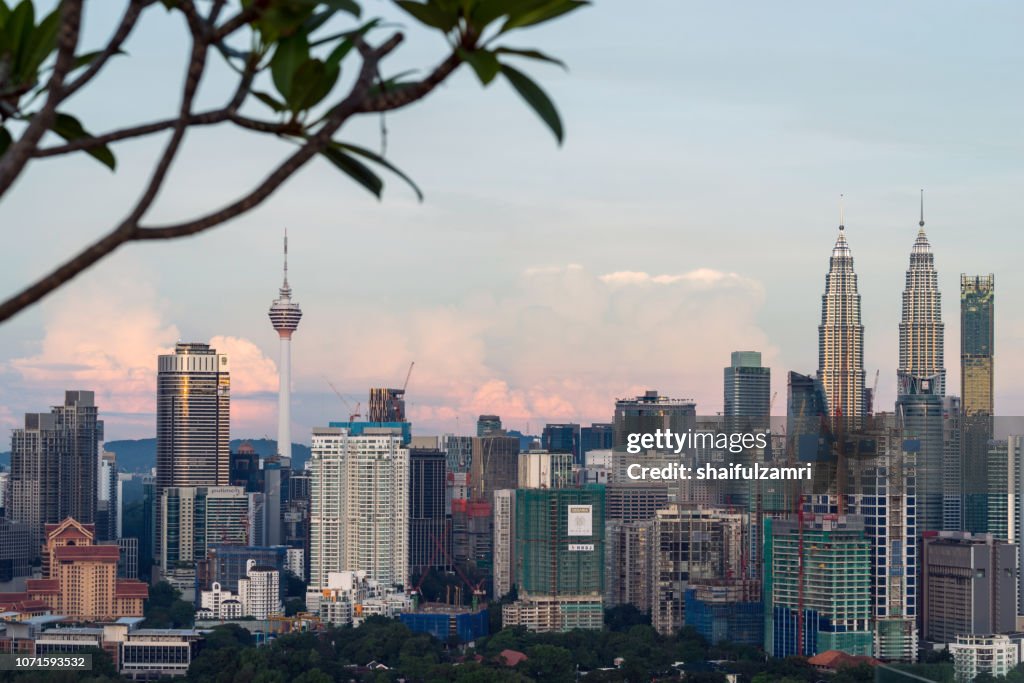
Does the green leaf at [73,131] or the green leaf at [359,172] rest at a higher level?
the green leaf at [73,131]

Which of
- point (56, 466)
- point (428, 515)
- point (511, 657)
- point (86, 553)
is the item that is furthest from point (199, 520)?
point (511, 657)

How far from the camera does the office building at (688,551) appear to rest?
34.4 m

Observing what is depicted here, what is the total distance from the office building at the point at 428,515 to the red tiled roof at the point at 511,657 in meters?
15.7

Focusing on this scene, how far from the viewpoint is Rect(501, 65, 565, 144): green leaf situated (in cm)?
129

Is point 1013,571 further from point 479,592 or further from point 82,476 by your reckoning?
point 82,476

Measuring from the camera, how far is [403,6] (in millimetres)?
1339

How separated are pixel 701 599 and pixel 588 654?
→ 4.68m

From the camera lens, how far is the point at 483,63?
4.25 ft

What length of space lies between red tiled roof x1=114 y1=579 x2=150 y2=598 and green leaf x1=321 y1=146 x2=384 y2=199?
1484 inches

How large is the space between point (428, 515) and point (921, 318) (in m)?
28.2

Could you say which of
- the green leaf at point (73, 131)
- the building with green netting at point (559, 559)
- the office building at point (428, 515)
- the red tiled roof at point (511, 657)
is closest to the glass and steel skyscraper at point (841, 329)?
the office building at point (428, 515)

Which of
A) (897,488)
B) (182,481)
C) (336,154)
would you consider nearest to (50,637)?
(897,488)

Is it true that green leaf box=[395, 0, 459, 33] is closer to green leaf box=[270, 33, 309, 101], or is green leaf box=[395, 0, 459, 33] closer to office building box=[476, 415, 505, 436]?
green leaf box=[270, 33, 309, 101]

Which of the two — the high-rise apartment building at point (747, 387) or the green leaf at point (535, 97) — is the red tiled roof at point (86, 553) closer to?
the high-rise apartment building at point (747, 387)
